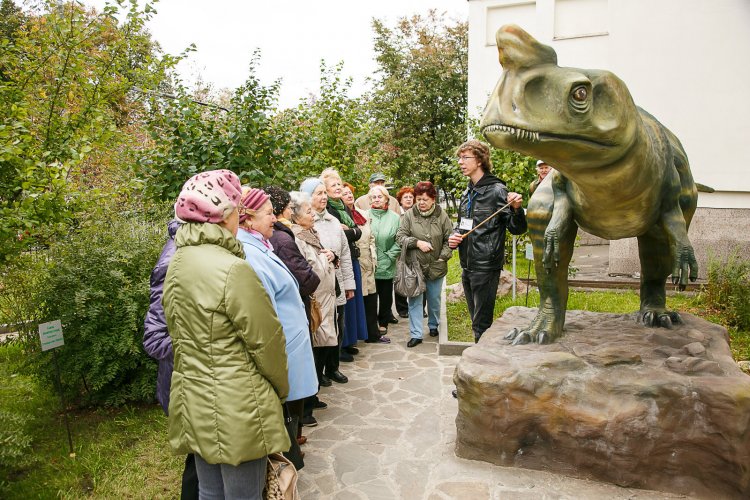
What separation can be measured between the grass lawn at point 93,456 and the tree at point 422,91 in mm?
18085

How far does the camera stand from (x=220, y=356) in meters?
2.10

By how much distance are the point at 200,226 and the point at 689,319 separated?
369 centimetres

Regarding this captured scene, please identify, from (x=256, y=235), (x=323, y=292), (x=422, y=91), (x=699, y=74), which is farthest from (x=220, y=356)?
(x=422, y=91)

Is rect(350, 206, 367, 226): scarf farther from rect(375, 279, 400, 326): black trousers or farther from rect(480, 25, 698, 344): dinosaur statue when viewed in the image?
rect(480, 25, 698, 344): dinosaur statue

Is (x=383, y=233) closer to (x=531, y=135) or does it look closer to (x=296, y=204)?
(x=296, y=204)

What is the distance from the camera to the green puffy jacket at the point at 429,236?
594 centimetres

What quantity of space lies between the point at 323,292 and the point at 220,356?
2.28m

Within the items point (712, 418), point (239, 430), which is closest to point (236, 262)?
point (239, 430)

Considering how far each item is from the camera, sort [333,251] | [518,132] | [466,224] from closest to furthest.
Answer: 1. [518,132]
2. [466,224]
3. [333,251]

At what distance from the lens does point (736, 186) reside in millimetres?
8445

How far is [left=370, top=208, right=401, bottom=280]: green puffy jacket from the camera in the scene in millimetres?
6402

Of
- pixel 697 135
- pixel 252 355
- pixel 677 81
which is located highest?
pixel 677 81

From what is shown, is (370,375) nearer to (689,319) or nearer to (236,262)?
(689,319)

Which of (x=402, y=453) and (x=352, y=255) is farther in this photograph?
(x=352, y=255)
